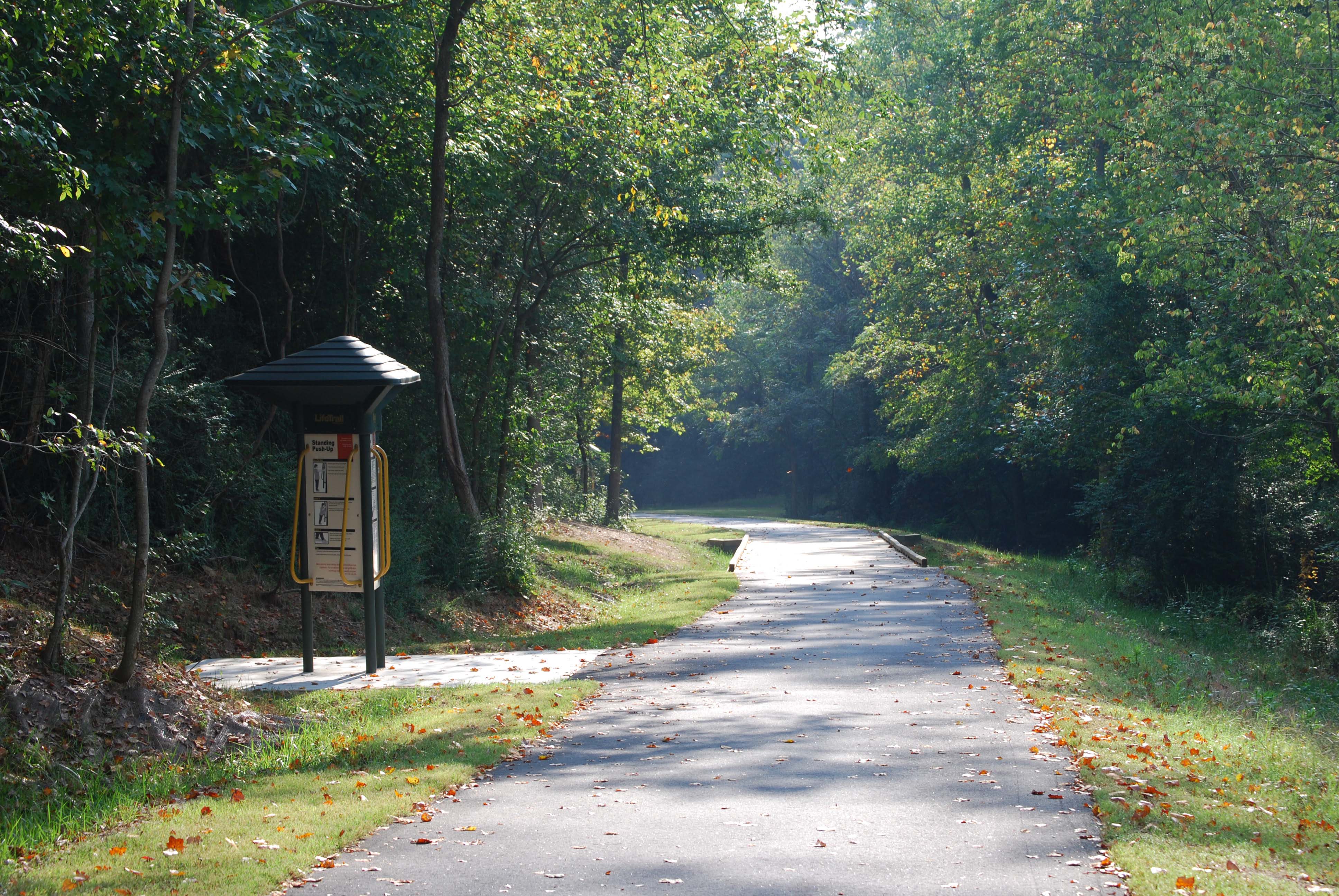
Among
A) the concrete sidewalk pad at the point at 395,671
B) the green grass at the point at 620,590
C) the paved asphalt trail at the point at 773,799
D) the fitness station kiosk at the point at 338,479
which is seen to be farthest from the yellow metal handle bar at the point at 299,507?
the paved asphalt trail at the point at 773,799

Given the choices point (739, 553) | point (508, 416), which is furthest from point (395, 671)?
point (739, 553)

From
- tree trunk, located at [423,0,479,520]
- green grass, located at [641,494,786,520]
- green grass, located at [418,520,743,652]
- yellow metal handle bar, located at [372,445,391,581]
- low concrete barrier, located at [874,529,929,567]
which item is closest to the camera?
yellow metal handle bar, located at [372,445,391,581]

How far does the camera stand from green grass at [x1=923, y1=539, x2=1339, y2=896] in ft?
17.4

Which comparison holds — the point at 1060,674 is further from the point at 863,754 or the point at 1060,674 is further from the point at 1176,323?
the point at 1176,323

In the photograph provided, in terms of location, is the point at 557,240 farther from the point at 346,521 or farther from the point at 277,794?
the point at 277,794

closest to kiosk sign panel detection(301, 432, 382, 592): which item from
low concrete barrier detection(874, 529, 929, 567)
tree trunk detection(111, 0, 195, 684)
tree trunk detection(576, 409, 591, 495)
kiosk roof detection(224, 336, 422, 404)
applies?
kiosk roof detection(224, 336, 422, 404)

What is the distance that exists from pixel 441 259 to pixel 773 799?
13.1m

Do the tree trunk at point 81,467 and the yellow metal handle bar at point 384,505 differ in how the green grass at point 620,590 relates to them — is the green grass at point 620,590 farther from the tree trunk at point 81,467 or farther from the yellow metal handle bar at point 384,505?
the tree trunk at point 81,467

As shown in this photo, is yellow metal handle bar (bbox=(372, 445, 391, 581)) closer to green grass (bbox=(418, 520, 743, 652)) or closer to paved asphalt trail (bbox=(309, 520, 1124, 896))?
green grass (bbox=(418, 520, 743, 652))

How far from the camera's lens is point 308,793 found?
21.1ft

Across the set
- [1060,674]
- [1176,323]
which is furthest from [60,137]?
[1176,323]

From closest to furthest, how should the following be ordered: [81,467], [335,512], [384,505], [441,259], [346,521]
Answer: [81,467] → [346,521] → [335,512] → [384,505] → [441,259]

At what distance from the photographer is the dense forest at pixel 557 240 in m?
8.13

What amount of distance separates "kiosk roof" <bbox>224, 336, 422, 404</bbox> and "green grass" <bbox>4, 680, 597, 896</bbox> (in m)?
2.73
